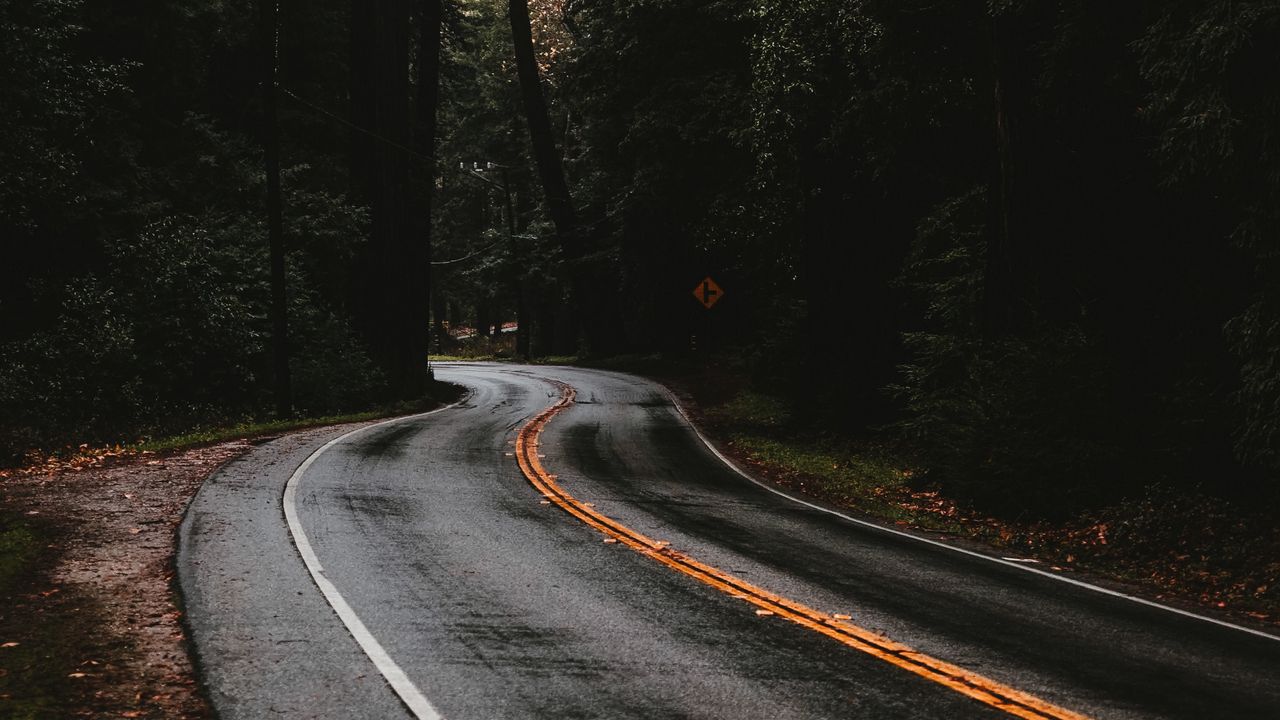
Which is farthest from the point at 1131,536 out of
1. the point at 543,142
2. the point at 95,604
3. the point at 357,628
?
the point at 543,142

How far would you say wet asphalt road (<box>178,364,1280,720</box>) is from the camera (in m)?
5.61

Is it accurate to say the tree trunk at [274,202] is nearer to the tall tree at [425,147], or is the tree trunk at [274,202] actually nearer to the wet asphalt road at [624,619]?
the tall tree at [425,147]

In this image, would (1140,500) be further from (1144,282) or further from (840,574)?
(840,574)

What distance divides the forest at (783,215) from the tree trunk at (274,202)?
65 mm

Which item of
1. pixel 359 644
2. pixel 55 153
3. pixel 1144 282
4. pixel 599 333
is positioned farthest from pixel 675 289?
pixel 359 644

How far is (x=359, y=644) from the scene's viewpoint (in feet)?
21.3

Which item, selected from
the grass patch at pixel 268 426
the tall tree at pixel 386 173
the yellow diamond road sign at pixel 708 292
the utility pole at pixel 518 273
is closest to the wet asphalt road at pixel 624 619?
the grass patch at pixel 268 426

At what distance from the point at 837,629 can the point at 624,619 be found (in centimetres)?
154

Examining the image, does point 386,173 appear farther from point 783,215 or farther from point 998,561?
point 998,561

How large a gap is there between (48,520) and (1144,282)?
13170 mm

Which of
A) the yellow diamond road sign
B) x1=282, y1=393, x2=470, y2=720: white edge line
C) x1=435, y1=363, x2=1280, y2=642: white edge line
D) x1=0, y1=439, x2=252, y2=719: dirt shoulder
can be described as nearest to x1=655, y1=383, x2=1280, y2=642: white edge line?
x1=435, y1=363, x2=1280, y2=642: white edge line

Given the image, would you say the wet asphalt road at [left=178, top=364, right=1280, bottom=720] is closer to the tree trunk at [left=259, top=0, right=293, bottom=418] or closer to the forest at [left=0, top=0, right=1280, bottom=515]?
the forest at [left=0, top=0, right=1280, bottom=515]

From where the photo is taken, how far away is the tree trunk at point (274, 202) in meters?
20.9

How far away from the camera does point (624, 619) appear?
7.11 meters
